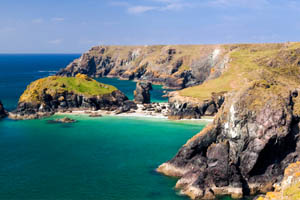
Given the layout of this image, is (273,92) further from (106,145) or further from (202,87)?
(202,87)

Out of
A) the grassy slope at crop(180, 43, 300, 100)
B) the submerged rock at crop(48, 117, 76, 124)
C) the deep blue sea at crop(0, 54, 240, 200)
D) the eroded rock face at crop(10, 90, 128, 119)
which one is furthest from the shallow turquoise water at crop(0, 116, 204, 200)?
the grassy slope at crop(180, 43, 300, 100)

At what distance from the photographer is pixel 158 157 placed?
71625 mm

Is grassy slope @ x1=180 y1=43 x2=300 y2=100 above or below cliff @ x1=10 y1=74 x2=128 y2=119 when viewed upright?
above

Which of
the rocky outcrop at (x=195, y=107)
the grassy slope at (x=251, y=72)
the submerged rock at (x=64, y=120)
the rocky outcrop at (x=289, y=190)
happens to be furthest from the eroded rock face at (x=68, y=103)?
the rocky outcrop at (x=289, y=190)

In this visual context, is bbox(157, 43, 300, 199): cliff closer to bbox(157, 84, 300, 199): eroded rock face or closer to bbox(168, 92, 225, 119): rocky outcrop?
bbox(157, 84, 300, 199): eroded rock face

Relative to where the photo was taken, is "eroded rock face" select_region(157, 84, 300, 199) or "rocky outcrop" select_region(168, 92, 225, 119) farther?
"rocky outcrop" select_region(168, 92, 225, 119)

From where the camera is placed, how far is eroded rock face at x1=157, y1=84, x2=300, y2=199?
53.2 metres

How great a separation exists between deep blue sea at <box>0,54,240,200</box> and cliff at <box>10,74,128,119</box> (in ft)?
36.9

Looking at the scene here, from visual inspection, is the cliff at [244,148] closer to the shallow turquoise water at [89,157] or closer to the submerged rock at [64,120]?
the shallow turquoise water at [89,157]

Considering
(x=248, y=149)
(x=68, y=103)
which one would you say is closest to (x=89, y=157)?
(x=248, y=149)

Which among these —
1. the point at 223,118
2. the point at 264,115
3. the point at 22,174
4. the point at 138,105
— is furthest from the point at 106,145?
the point at 138,105

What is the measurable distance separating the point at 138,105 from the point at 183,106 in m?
30.5

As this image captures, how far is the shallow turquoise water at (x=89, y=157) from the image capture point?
5450 centimetres

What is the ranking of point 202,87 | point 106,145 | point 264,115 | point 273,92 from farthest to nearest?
point 202,87 < point 106,145 < point 273,92 < point 264,115
